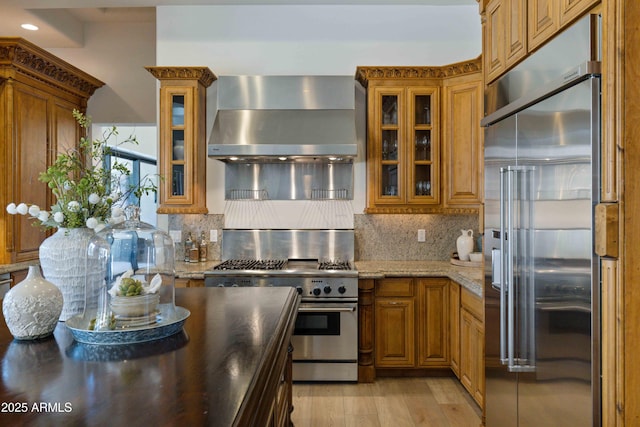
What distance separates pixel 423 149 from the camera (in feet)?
12.6

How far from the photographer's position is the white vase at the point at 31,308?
134 centimetres

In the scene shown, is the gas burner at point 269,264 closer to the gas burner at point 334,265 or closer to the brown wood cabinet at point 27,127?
the gas burner at point 334,265

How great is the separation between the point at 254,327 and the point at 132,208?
28.7 inches

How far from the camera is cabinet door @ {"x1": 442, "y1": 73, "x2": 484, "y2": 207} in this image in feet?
11.9

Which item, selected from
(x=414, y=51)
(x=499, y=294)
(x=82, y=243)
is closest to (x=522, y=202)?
(x=499, y=294)

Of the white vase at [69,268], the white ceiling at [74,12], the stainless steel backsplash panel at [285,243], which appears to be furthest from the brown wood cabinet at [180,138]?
the white vase at [69,268]

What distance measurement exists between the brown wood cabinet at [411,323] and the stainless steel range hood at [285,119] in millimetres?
1230

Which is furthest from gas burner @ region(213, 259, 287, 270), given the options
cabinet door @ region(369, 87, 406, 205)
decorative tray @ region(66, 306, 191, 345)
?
decorative tray @ region(66, 306, 191, 345)

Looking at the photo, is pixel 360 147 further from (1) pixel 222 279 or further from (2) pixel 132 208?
(2) pixel 132 208

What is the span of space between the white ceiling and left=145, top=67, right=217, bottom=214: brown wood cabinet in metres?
0.73

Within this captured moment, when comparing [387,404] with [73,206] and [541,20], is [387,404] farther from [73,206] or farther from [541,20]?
[541,20]

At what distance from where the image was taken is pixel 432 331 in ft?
11.8

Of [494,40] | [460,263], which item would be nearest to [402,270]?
[460,263]

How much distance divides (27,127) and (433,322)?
398 centimetres
